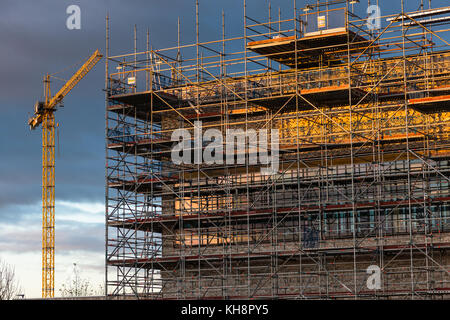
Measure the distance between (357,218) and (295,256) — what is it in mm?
3609

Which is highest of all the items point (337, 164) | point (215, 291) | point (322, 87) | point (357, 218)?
point (322, 87)

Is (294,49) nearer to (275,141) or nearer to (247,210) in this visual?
(275,141)

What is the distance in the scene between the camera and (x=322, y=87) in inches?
1751

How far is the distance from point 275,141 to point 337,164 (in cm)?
358

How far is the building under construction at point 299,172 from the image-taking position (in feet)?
133

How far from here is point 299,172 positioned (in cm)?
4428

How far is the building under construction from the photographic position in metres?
40.7

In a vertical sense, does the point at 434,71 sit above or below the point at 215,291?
above
